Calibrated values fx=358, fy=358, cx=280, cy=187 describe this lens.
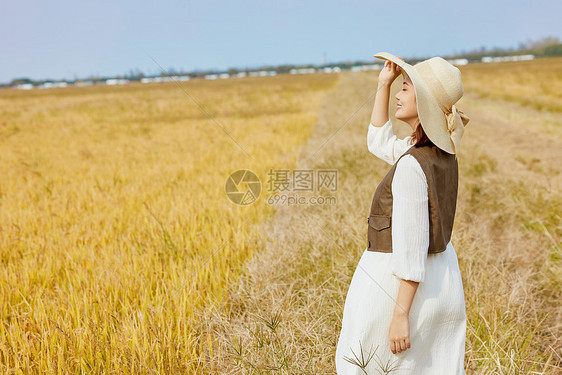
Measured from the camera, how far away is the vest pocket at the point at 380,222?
118 centimetres

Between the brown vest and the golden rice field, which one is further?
the golden rice field

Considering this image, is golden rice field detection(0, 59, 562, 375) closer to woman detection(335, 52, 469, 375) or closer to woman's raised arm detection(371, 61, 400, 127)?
woman detection(335, 52, 469, 375)

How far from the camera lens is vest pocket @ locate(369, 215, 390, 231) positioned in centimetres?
118

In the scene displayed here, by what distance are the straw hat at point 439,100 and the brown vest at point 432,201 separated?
55 millimetres

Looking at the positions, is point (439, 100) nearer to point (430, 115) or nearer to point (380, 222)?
point (430, 115)

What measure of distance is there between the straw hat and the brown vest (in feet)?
0.18

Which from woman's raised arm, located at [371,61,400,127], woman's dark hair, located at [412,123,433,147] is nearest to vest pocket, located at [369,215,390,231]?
woman's dark hair, located at [412,123,433,147]

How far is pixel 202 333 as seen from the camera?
1.86 m

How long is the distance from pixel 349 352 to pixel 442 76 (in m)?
0.99

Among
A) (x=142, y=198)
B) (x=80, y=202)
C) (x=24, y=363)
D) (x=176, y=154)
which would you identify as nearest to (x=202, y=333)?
(x=24, y=363)

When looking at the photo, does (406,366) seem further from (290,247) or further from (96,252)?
(96,252)

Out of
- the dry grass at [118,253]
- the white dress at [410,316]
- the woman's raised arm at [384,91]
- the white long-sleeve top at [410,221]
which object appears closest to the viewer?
the white long-sleeve top at [410,221]

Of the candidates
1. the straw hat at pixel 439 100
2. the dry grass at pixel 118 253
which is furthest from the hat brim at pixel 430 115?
the dry grass at pixel 118 253

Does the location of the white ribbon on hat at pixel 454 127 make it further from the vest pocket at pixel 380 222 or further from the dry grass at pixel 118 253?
the dry grass at pixel 118 253
